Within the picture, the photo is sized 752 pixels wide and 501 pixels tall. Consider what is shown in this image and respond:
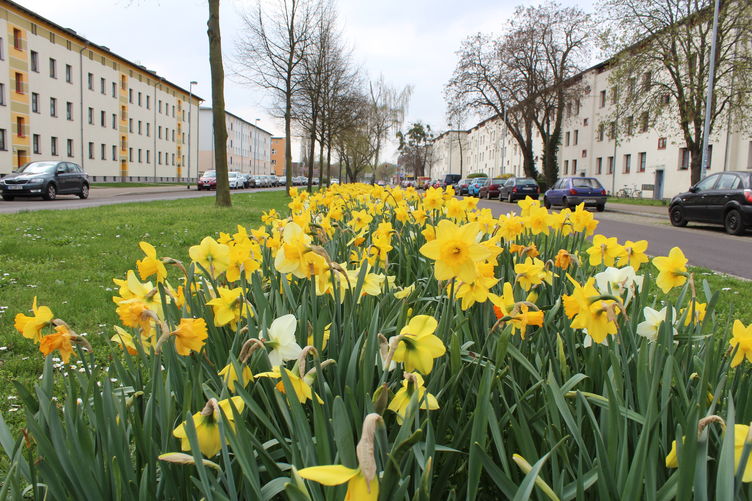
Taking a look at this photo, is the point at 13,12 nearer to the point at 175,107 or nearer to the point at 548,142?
the point at 175,107

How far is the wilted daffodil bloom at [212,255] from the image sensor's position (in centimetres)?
185

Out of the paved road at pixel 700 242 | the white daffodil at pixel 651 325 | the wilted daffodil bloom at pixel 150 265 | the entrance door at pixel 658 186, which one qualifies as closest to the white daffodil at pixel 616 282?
the white daffodil at pixel 651 325

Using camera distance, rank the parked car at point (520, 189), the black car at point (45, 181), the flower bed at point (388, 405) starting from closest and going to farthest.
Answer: the flower bed at point (388, 405)
the black car at point (45, 181)
the parked car at point (520, 189)

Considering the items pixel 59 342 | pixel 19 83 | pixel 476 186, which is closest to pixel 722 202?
pixel 59 342

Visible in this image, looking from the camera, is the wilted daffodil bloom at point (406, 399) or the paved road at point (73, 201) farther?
the paved road at point (73, 201)

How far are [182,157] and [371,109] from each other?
33088 mm

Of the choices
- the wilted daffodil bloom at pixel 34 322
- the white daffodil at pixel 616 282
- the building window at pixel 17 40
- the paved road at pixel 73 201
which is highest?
the building window at pixel 17 40

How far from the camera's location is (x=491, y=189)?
3534 centimetres

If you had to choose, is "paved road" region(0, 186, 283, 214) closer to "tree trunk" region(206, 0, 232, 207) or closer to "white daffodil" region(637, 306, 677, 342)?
"tree trunk" region(206, 0, 232, 207)

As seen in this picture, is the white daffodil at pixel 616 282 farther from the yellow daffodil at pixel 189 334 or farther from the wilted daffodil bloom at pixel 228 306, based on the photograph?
the yellow daffodil at pixel 189 334

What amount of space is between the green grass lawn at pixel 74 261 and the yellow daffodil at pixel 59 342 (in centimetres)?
29

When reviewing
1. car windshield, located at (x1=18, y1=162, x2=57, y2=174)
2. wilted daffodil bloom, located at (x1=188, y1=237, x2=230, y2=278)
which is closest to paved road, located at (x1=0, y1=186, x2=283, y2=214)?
car windshield, located at (x1=18, y1=162, x2=57, y2=174)

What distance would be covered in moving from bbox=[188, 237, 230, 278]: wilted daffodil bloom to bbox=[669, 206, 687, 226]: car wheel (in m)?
16.1

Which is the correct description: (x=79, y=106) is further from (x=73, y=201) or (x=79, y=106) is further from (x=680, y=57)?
(x=680, y=57)
